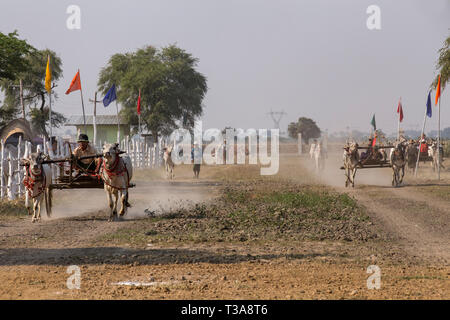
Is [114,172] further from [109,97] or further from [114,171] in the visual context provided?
[109,97]

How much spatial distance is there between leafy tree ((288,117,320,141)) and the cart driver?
113984mm

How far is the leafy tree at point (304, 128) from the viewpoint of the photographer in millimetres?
128625

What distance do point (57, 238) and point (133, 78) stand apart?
50.5 m

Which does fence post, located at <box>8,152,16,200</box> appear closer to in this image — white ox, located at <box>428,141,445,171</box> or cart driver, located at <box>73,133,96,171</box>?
cart driver, located at <box>73,133,96,171</box>

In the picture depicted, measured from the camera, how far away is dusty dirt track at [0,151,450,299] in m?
7.50

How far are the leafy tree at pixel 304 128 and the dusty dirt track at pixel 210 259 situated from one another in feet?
368

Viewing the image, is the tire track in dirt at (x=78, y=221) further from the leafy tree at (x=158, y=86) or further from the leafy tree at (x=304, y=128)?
the leafy tree at (x=304, y=128)

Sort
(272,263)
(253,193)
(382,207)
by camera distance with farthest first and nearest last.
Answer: (253,193) < (382,207) < (272,263)

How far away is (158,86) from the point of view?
202 feet

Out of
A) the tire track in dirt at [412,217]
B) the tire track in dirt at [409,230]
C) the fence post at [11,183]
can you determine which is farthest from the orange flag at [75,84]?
the tire track in dirt at [409,230]

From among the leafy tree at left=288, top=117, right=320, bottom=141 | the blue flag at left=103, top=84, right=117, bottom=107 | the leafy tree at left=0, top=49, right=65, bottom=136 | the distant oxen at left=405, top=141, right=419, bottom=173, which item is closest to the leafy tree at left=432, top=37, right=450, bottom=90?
the distant oxen at left=405, top=141, right=419, bottom=173

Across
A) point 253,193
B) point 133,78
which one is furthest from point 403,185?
point 133,78
